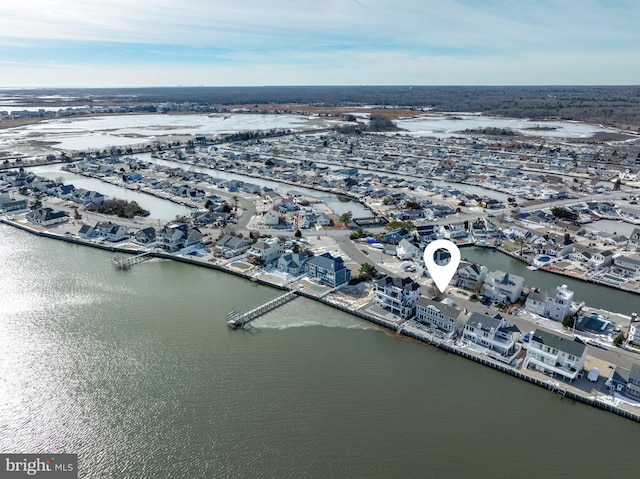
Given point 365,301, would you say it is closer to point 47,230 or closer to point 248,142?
point 47,230

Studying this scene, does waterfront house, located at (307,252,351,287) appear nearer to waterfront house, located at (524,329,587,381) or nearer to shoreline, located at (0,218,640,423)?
shoreline, located at (0,218,640,423)

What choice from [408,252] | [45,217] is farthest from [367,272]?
[45,217]

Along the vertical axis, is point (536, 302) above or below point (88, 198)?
below

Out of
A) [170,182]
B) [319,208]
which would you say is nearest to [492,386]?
[319,208]

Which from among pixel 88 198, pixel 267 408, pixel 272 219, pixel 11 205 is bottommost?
Result: pixel 267 408

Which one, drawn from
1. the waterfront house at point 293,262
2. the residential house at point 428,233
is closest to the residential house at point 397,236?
the residential house at point 428,233

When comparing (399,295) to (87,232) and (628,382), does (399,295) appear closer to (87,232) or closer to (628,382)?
(628,382)

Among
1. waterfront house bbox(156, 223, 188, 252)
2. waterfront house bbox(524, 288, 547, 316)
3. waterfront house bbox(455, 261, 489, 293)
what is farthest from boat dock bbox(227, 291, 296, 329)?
waterfront house bbox(524, 288, 547, 316)
